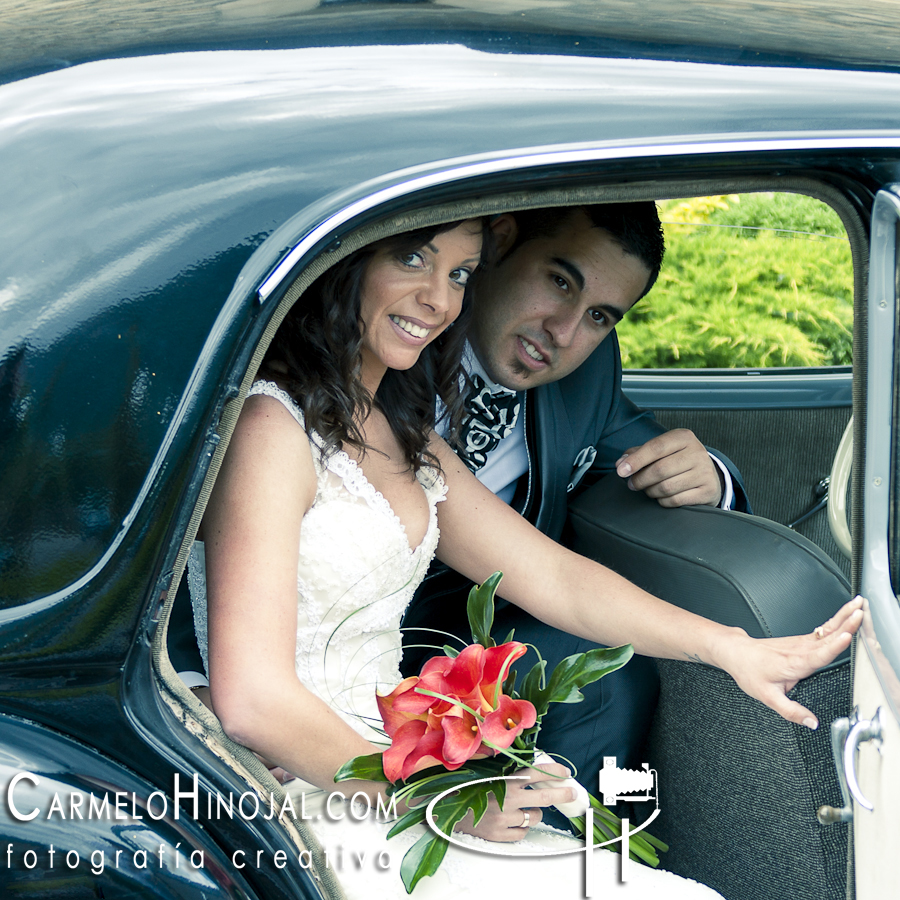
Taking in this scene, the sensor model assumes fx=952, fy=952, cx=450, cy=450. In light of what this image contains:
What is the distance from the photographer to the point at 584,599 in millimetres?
1732

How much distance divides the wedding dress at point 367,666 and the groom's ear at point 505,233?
0.60 m

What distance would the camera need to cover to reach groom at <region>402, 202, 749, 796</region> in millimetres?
1966

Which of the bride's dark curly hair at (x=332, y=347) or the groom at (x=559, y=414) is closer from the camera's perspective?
the bride's dark curly hair at (x=332, y=347)

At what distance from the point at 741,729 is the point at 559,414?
0.85m

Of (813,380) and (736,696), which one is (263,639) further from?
(813,380)

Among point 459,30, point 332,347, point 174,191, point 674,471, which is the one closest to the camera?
point 174,191

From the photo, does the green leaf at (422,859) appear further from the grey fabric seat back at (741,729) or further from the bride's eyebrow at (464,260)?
the bride's eyebrow at (464,260)

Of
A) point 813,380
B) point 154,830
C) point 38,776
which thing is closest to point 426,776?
point 154,830

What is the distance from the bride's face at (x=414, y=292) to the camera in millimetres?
1489

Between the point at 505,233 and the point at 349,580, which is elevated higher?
the point at 505,233

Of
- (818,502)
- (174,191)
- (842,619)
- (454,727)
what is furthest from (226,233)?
(818,502)

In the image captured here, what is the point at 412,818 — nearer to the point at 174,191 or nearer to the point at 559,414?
the point at 174,191

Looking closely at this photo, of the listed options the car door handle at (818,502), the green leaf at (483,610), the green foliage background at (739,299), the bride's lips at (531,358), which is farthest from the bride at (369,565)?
the green foliage background at (739,299)

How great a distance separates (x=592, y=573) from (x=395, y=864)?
656 millimetres
